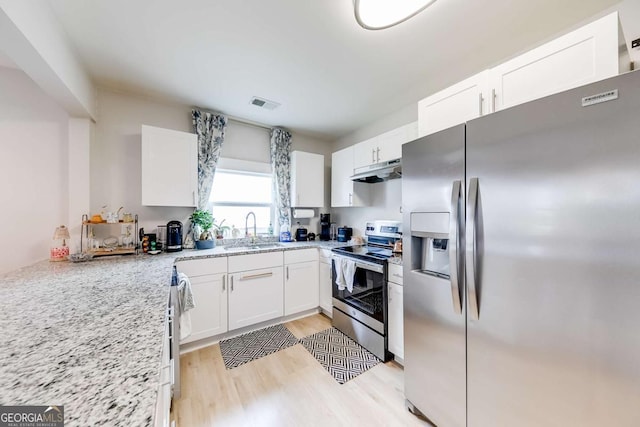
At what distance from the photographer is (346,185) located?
3.04m

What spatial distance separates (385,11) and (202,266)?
2399 millimetres

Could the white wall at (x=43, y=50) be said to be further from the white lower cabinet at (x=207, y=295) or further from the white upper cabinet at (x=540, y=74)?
the white upper cabinet at (x=540, y=74)

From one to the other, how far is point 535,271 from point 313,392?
1634 millimetres

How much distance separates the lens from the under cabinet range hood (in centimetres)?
233

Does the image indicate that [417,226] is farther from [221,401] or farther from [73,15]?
[73,15]

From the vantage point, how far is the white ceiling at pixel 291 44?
54.0 inches

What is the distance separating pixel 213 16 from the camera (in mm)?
1425

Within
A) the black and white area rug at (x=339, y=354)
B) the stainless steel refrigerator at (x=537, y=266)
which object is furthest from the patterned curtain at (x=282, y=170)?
the stainless steel refrigerator at (x=537, y=266)

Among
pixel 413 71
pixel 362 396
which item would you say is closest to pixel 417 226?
pixel 362 396

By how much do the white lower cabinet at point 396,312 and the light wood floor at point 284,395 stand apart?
7.3 inches

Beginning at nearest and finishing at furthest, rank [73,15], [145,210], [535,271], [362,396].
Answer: [535,271] < [73,15] < [362,396] < [145,210]

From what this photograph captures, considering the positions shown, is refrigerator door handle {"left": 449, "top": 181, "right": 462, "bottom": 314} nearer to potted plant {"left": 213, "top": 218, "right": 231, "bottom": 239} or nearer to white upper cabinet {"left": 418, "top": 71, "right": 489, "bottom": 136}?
white upper cabinet {"left": 418, "top": 71, "right": 489, "bottom": 136}

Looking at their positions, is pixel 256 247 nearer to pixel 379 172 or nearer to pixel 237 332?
pixel 237 332

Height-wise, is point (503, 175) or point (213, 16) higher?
point (213, 16)
